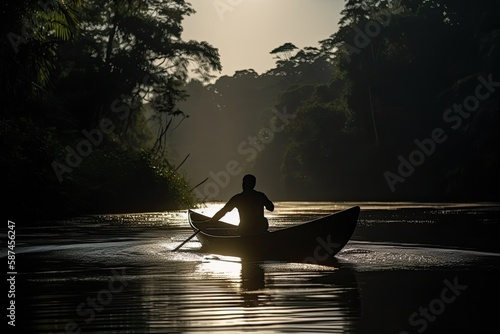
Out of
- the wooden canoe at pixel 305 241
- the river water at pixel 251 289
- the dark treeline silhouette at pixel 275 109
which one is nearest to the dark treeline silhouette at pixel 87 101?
the dark treeline silhouette at pixel 275 109

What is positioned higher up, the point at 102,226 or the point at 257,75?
the point at 257,75

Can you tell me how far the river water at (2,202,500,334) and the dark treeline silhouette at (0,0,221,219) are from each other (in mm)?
5948

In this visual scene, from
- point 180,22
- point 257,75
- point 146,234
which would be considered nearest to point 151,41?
point 180,22

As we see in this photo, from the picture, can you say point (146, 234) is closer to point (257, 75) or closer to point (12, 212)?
point (12, 212)

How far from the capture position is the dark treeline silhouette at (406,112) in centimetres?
6333

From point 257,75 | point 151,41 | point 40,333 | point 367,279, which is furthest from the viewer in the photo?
point 257,75

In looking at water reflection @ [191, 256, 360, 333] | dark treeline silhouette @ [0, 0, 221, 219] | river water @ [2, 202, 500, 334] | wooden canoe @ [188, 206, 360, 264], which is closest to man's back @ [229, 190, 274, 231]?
wooden canoe @ [188, 206, 360, 264]

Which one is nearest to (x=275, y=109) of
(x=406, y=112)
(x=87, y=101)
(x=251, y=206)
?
(x=406, y=112)

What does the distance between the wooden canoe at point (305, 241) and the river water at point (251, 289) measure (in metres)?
0.37

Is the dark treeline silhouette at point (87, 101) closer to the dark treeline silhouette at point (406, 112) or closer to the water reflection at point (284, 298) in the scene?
the water reflection at point (284, 298)

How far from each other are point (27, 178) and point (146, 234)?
8.44 meters

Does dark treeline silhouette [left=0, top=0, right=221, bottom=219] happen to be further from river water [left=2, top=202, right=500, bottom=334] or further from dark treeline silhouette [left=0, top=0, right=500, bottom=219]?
river water [left=2, top=202, right=500, bottom=334]

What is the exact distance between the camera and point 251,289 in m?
12.5

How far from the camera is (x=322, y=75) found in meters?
126
